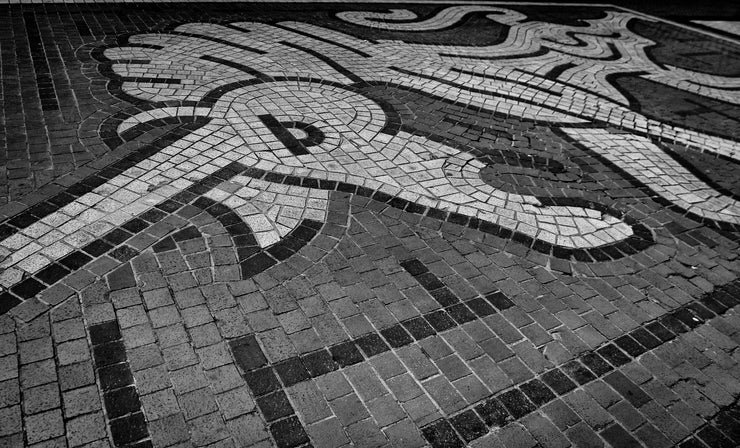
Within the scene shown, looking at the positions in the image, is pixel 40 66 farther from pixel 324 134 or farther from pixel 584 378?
pixel 584 378

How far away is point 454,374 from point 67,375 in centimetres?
236

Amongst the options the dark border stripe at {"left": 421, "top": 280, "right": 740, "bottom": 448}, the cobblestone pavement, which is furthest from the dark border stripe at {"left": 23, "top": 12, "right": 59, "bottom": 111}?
the dark border stripe at {"left": 421, "top": 280, "right": 740, "bottom": 448}

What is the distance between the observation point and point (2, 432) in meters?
2.77

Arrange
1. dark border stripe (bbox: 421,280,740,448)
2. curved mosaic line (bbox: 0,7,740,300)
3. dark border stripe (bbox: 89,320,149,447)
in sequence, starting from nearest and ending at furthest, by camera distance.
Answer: dark border stripe (bbox: 89,320,149,447) → dark border stripe (bbox: 421,280,740,448) → curved mosaic line (bbox: 0,7,740,300)

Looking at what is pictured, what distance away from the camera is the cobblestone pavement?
3145 millimetres

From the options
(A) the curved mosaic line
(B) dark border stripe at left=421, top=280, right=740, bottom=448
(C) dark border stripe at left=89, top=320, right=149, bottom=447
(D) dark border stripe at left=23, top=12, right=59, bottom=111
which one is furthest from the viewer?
(D) dark border stripe at left=23, top=12, right=59, bottom=111

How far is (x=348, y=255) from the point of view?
4.27 metres

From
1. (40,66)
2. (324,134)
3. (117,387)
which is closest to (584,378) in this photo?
(117,387)

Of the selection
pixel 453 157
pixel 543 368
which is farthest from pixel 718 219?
pixel 543 368

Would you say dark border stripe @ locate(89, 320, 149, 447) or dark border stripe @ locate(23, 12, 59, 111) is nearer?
dark border stripe @ locate(89, 320, 149, 447)

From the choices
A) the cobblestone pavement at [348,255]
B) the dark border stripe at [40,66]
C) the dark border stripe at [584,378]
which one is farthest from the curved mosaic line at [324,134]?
the dark border stripe at [584,378]

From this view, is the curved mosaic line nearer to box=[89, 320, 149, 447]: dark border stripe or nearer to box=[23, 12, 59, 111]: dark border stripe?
box=[23, 12, 59, 111]: dark border stripe

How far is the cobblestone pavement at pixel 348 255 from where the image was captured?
10.3ft

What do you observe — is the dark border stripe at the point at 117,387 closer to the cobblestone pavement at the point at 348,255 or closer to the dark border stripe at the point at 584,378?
the cobblestone pavement at the point at 348,255
